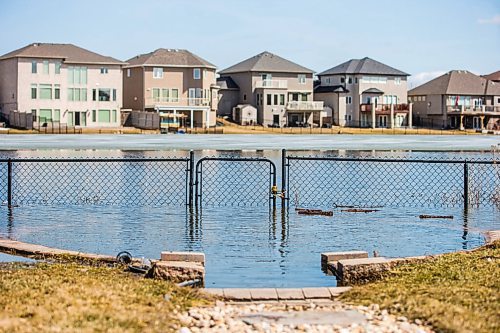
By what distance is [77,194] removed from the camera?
69.9 feet

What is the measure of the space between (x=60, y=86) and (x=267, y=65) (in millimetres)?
27456

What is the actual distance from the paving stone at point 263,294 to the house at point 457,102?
3980 inches

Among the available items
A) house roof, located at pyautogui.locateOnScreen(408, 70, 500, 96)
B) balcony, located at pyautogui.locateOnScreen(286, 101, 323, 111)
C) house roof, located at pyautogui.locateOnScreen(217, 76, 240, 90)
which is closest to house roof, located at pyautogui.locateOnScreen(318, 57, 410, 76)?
house roof, located at pyautogui.locateOnScreen(408, 70, 500, 96)

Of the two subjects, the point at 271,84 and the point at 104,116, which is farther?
the point at 271,84

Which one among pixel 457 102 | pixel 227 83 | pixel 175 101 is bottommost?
pixel 175 101

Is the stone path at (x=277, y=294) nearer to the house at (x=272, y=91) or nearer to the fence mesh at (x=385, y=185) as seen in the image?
the fence mesh at (x=385, y=185)

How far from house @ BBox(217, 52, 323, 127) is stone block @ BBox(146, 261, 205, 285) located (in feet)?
285

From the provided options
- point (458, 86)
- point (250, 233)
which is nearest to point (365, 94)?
point (458, 86)

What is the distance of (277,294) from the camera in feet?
27.9

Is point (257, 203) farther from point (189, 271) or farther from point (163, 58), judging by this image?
point (163, 58)

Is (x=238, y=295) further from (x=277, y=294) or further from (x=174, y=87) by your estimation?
(x=174, y=87)

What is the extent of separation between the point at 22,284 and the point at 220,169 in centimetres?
2212

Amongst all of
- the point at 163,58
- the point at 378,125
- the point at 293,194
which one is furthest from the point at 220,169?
the point at 378,125

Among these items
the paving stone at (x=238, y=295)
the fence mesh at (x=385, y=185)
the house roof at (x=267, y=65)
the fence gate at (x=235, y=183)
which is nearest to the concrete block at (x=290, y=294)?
the paving stone at (x=238, y=295)
